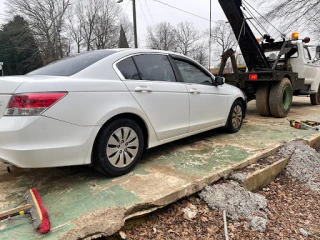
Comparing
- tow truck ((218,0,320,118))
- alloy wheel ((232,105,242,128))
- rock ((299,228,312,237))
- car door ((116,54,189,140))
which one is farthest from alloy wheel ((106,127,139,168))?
tow truck ((218,0,320,118))

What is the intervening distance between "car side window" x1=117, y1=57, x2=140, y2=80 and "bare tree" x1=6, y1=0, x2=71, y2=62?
29.8 m

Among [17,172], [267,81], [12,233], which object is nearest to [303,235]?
[12,233]

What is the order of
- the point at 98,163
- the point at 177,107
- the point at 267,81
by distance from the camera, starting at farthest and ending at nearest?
the point at 267,81, the point at 177,107, the point at 98,163

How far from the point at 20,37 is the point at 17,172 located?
32862mm

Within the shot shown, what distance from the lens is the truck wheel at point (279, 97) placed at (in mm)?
6275

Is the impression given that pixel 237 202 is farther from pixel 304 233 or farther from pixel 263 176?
pixel 263 176

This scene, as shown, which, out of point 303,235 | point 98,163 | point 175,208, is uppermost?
point 98,163

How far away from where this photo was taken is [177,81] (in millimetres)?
3570

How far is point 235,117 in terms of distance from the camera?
487 centimetres

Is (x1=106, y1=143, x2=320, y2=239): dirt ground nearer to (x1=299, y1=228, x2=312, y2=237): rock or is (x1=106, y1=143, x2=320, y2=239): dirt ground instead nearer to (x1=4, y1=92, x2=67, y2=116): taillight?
(x1=299, y1=228, x2=312, y2=237): rock

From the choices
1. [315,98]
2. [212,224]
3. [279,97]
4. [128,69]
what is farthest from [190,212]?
[315,98]

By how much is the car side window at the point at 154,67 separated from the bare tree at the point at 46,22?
29565 millimetres

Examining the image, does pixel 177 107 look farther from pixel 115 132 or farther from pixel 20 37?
pixel 20 37

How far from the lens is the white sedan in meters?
2.23
